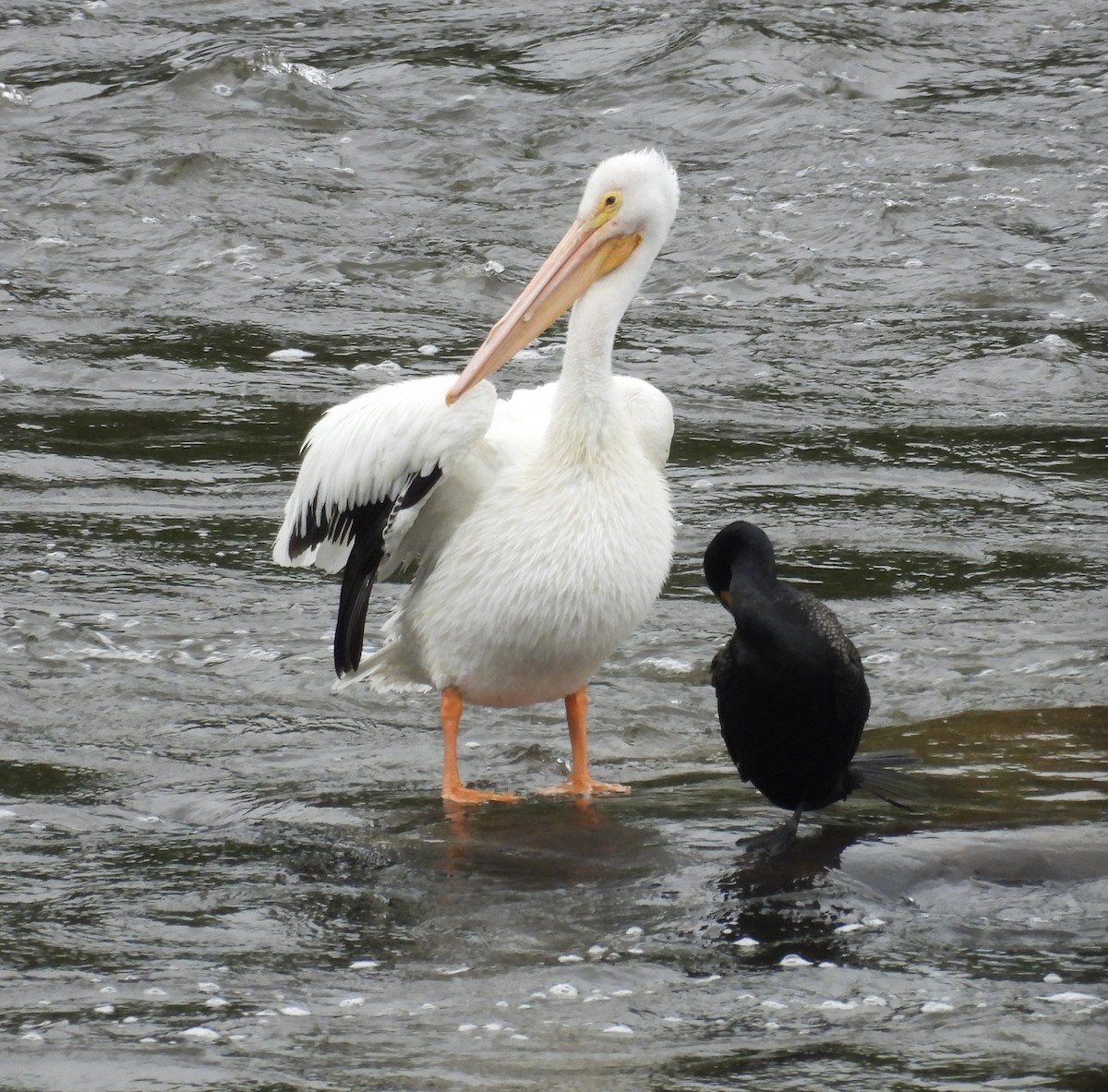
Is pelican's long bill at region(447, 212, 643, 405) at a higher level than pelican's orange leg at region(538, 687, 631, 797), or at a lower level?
higher

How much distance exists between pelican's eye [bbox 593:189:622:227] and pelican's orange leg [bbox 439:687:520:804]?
46.7 inches

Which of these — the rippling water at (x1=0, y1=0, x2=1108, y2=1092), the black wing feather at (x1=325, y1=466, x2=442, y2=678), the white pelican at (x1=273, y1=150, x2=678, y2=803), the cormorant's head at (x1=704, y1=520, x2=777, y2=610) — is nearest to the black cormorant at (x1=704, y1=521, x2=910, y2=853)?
the cormorant's head at (x1=704, y1=520, x2=777, y2=610)

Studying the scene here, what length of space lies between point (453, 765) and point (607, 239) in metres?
1.32

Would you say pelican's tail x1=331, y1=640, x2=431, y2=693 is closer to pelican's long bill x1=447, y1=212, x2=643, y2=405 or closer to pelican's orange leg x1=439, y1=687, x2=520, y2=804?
pelican's orange leg x1=439, y1=687, x2=520, y2=804

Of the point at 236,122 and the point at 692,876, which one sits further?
the point at 236,122

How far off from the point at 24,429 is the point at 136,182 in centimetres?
325

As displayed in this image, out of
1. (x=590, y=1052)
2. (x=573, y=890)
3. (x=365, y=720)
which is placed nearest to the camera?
(x=590, y=1052)

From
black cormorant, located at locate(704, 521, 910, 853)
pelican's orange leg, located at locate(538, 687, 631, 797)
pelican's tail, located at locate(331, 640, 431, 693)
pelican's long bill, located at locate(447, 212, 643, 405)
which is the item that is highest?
pelican's long bill, located at locate(447, 212, 643, 405)

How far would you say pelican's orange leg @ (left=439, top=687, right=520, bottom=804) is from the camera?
14.1ft

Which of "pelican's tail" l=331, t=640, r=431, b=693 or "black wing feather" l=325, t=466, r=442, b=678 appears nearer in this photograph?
"black wing feather" l=325, t=466, r=442, b=678

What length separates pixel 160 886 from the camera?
3.65 meters

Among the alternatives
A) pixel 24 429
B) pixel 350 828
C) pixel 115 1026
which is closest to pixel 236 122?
pixel 24 429

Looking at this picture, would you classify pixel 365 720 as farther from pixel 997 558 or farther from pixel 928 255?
pixel 928 255

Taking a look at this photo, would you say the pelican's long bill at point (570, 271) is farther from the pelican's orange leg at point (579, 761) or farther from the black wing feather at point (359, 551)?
the pelican's orange leg at point (579, 761)
